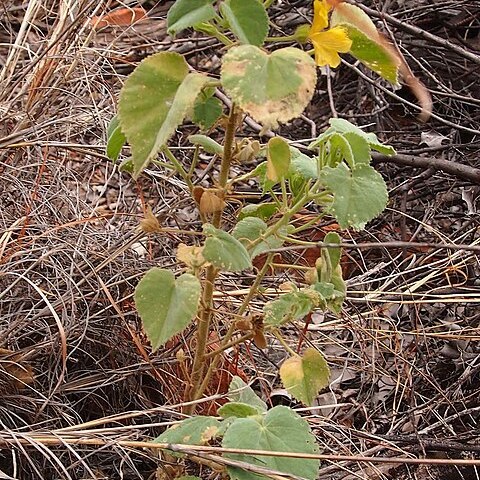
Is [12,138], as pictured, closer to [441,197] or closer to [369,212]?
[369,212]

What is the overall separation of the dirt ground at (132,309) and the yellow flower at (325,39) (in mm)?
229

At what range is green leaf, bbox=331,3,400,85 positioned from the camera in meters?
0.84

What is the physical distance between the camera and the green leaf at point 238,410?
91 cm

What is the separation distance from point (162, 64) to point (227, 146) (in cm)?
13

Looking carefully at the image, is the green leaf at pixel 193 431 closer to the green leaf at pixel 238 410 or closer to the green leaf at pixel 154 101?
the green leaf at pixel 238 410

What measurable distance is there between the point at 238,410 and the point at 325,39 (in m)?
0.40

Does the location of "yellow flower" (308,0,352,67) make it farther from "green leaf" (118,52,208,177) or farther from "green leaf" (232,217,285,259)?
"green leaf" (232,217,285,259)

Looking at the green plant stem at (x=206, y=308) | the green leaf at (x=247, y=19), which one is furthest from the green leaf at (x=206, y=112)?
the green leaf at (x=247, y=19)

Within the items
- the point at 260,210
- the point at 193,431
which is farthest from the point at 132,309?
the point at 193,431

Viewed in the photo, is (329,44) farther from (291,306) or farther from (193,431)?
(193,431)

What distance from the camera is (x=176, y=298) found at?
86 cm

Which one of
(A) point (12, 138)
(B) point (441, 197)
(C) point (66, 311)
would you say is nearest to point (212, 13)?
(C) point (66, 311)

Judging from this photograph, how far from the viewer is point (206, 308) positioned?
98 centimetres

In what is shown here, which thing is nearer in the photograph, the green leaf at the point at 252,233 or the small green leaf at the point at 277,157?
the small green leaf at the point at 277,157
